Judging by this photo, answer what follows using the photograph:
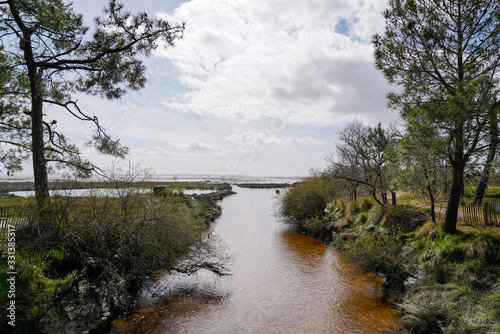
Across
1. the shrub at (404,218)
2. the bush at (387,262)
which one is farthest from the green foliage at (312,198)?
the bush at (387,262)

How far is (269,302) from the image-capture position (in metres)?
9.86

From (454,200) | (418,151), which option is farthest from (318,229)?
(418,151)

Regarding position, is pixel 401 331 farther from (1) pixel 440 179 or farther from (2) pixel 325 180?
(2) pixel 325 180

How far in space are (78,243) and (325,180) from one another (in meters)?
20.8

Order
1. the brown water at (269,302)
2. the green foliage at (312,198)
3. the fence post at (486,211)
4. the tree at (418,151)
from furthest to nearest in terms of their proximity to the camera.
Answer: the green foliage at (312,198)
the fence post at (486,211)
the tree at (418,151)
the brown water at (269,302)

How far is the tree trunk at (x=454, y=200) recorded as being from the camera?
987 centimetres

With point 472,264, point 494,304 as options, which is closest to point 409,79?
point 472,264

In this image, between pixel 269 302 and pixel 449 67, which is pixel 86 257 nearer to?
pixel 269 302

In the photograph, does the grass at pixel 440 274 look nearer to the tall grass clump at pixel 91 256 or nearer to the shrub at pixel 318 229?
the tall grass clump at pixel 91 256

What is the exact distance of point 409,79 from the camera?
981 centimetres

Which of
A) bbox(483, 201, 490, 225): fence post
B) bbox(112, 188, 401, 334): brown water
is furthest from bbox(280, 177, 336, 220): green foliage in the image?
bbox(483, 201, 490, 225): fence post

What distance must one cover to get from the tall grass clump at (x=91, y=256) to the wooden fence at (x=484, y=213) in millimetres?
10831

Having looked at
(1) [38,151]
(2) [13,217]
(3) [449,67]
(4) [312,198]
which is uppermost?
(3) [449,67]

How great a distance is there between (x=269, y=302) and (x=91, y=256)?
595 cm
